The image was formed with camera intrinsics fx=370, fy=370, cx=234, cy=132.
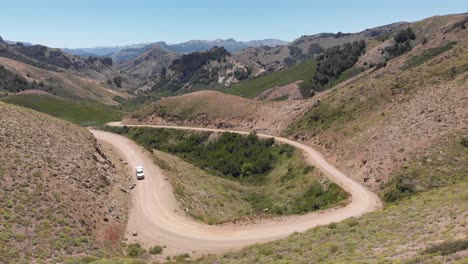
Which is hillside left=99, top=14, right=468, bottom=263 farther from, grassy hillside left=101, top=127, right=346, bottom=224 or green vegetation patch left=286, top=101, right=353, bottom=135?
grassy hillside left=101, top=127, right=346, bottom=224

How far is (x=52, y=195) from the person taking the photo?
37.4 m

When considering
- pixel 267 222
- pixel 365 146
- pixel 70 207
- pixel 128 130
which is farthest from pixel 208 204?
pixel 128 130

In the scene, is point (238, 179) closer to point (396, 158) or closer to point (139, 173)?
point (139, 173)

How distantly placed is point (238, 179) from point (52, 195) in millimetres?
36066

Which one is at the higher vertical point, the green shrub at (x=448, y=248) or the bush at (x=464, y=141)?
the bush at (x=464, y=141)

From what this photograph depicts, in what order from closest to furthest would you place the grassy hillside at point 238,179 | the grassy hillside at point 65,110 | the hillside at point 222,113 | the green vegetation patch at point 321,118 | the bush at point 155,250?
the bush at point 155,250 → the grassy hillside at point 238,179 → the green vegetation patch at point 321,118 → the hillside at point 222,113 → the grassy hillside at point 65,110

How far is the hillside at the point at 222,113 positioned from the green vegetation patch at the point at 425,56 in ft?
112

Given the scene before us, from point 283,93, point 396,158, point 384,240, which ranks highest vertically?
point 283,93

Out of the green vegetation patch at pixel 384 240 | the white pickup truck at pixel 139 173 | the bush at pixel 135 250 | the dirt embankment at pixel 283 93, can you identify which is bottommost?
the bush at pixel 135 250

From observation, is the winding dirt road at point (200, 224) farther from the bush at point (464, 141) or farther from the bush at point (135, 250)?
the bush at point (464, 141)

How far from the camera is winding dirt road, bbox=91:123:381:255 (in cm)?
3600

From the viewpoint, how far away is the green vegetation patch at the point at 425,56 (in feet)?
334

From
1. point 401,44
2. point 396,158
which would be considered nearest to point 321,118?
point 396,158

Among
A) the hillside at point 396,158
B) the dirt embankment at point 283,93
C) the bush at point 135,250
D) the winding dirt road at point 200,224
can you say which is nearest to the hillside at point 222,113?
the hillside at point 396,158
